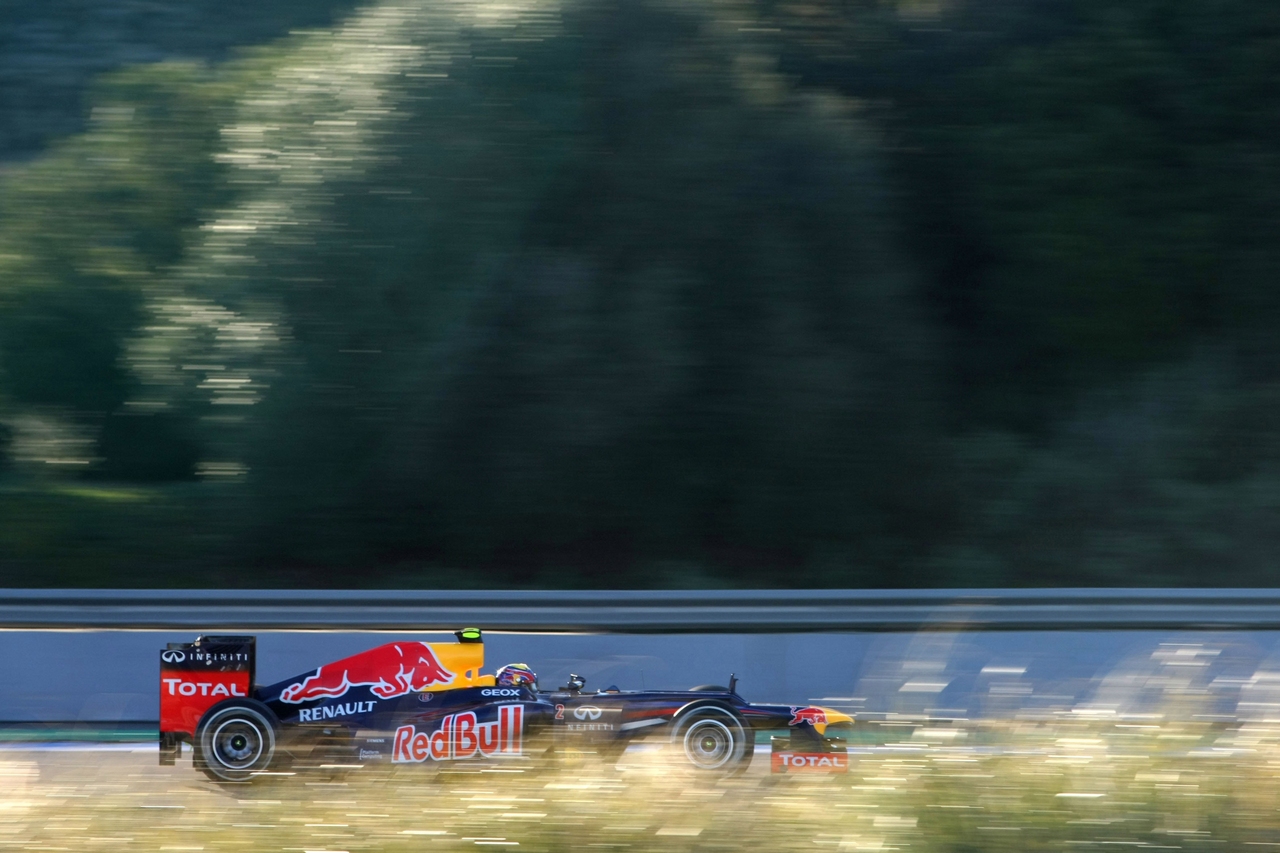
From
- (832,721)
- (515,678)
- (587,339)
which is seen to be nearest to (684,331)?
(587,339)

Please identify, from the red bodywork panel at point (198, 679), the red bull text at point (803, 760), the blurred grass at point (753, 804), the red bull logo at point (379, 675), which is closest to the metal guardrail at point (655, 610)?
the red bull logo at point (379, 675)

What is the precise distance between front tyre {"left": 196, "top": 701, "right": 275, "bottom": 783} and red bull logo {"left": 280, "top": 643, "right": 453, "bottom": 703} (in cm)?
16

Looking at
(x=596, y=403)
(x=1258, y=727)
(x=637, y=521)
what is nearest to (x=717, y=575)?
(x=637, y=521)

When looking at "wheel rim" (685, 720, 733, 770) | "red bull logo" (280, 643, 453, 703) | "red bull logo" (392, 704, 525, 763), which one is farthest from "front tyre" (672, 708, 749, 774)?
"red bull logo" (280, 643, 453, 703)

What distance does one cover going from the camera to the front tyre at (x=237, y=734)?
222 inches

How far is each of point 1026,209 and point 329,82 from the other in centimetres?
661

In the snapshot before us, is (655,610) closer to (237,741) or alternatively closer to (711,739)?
(711,739)

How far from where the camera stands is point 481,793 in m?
3.94

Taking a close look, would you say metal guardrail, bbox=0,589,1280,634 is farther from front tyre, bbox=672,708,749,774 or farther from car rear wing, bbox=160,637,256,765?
car rear wing, bbox=160,637,256,765

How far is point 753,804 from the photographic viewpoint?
150 inches

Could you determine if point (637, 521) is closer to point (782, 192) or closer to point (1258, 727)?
point (782, 192)

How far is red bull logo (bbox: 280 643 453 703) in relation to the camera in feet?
18.9

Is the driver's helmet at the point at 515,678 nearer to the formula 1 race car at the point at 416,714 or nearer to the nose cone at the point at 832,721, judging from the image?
the formula 1 race car at the point at 416,714

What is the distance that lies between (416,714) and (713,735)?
1.34 m
